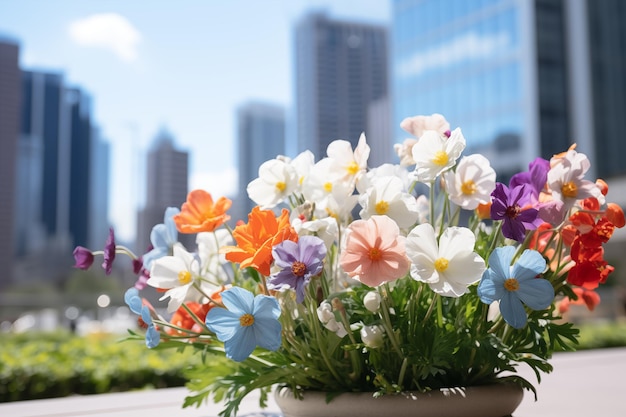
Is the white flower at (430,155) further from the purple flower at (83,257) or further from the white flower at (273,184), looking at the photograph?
the purple flower at (83,257)

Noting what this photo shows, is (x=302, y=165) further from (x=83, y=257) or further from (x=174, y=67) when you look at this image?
(x=174, y=67)

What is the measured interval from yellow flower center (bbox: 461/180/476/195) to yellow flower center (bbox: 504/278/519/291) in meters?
0.13

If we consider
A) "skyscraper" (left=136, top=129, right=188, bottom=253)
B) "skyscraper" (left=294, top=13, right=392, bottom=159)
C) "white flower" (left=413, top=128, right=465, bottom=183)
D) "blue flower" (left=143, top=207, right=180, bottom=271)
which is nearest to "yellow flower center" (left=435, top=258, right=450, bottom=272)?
"white flower" (left=413, top=128, right=465, bottom=183)

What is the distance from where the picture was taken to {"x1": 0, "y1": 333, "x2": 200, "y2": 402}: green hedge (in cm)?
284

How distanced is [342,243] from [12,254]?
55.3m

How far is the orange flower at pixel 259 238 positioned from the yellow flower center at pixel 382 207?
0.09 meters

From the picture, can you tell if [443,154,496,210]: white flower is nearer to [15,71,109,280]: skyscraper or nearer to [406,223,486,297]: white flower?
[406,223,486,297]: white flower

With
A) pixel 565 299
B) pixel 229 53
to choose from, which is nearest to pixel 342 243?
pixel 565 299

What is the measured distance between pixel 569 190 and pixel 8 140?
2139 inches

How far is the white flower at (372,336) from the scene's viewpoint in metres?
0.70

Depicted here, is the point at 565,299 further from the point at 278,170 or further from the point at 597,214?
the point at 278,170

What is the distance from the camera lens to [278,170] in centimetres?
81

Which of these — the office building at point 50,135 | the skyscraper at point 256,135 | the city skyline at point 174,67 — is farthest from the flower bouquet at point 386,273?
the skyscraper at point 256,135

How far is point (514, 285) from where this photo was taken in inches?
26.6
